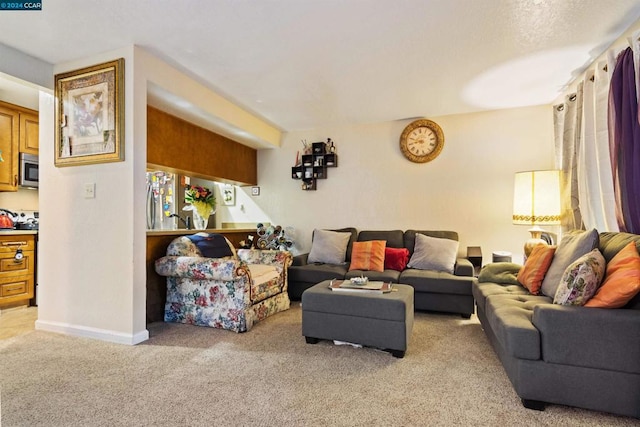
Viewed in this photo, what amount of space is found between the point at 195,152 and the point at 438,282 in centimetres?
305

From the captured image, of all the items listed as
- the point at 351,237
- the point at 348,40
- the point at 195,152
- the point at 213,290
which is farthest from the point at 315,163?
the point at 213,290

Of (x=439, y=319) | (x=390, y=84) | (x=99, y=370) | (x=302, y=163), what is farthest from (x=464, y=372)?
(x=302, y=163)

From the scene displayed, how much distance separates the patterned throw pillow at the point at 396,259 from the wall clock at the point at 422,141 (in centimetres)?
127

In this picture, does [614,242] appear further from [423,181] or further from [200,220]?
[200,220]

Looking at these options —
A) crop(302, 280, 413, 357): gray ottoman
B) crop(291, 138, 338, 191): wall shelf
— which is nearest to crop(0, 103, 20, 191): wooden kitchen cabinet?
crop(291, 138, 338, 191): wall shelf

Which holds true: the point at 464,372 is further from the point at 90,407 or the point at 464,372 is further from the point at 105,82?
the point at 105,82

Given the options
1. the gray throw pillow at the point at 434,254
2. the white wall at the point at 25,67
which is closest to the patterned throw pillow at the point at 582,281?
the gray throw pillow at the point at 434,254

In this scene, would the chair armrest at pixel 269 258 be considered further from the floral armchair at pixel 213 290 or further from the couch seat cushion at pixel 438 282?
the couch seat cushion at pixel 438 282

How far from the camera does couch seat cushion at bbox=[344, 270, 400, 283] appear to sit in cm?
338

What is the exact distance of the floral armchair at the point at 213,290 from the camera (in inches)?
110

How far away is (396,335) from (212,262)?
1624 mm

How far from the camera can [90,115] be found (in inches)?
107

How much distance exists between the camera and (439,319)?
315cm

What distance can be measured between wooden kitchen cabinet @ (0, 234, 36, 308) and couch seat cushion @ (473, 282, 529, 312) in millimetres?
4681
